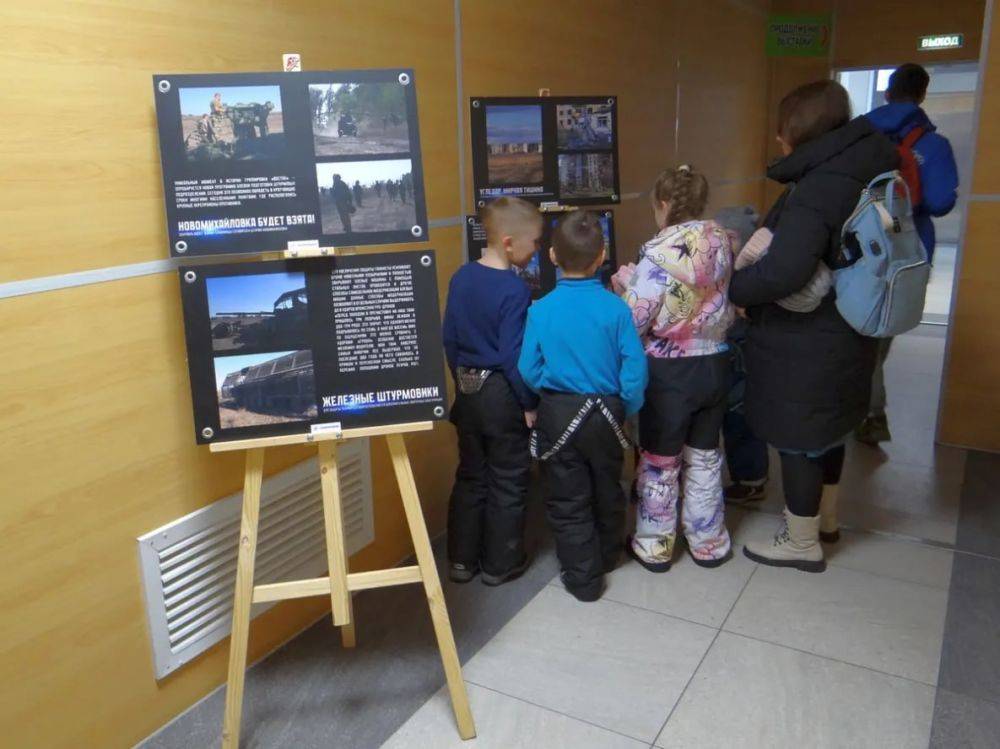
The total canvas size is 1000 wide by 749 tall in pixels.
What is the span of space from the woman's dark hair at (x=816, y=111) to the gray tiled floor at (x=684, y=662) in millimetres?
1440

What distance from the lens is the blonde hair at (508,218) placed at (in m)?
2.53

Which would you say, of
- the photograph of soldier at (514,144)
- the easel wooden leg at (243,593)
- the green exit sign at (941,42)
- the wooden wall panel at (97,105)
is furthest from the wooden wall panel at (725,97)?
the easel wooden leg at (243,593)

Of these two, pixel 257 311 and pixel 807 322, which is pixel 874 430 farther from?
pixel 257 311

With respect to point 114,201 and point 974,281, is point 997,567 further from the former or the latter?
point 114,201

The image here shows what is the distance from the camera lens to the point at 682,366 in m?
2.67

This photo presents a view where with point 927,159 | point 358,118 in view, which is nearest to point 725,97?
point 927,159

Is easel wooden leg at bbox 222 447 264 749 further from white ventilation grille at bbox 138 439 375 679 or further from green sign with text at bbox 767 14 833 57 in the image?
green sign with text at bbox 767 14 833 57

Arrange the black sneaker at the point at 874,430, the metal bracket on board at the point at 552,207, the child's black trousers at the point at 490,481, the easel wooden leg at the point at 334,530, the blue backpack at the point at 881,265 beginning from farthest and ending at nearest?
1. the black sneaker at the point at 874,430
2. the metal bracket on board at the point at 552,207
3. the child's black trousers at the point at 490,481
4. the blue backpack at the point at 881,265
5. the easel wooden leg at the point at 334,530

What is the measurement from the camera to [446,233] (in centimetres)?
298

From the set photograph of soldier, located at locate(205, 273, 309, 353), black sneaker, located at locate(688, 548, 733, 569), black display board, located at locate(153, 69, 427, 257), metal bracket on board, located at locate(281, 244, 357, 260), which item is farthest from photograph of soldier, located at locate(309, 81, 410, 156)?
black sneaker, located at locate(688, 548, 733, 569)

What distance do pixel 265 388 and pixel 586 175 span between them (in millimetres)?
1815

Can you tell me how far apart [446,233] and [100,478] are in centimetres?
149

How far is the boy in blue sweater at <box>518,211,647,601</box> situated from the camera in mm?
2441

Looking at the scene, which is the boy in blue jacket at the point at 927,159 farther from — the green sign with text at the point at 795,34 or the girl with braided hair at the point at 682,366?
the green sign with text at the point at 795,34
